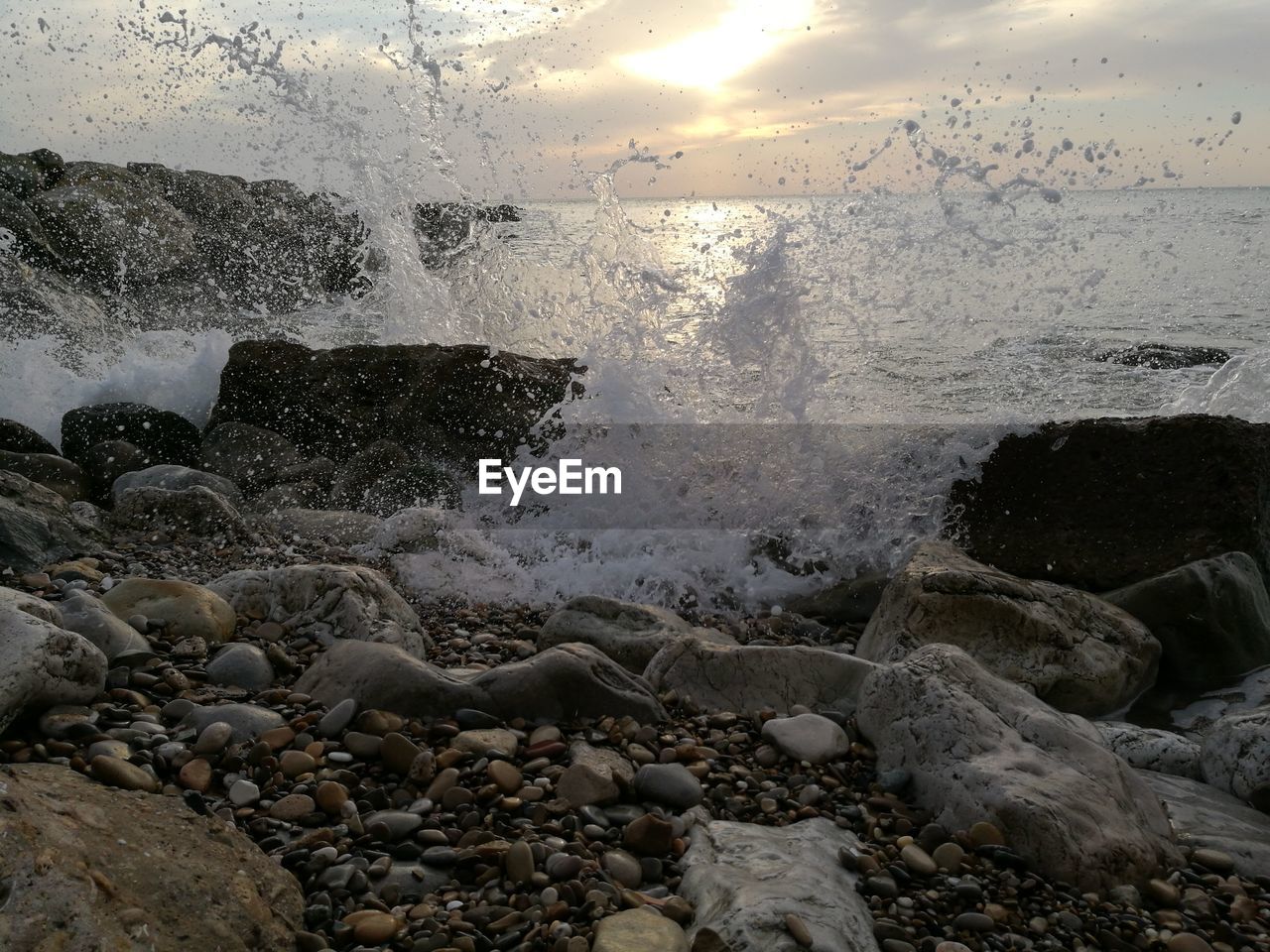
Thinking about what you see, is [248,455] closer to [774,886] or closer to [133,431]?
[133,431]

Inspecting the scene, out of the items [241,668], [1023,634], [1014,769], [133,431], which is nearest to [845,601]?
[1023,634]

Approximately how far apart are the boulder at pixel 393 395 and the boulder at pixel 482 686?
4.40 metres

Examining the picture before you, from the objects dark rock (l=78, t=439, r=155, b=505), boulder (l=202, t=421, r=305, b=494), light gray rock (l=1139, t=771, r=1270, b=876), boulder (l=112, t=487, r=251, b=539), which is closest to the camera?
light gray rock (l=1139, t=771, r=1270, b=876)

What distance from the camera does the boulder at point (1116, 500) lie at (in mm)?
4891

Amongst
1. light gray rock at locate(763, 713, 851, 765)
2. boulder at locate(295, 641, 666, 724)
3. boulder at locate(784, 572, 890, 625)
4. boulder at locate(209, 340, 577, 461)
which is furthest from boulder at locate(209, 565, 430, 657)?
boulder at locate(209, 340, 577, 461)

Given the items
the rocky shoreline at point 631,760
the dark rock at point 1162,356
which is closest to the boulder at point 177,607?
the rocky shoreline at point 631,760

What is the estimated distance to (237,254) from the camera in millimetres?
23750

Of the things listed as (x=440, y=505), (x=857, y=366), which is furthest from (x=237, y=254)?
(x=440, y=505)

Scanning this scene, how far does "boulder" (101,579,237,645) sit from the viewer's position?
10.8 ft

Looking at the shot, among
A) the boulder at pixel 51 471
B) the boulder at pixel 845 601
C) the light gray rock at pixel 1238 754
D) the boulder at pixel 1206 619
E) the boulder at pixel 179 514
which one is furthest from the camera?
the boulder at pixel 51 471

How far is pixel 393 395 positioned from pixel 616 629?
14.6 ft

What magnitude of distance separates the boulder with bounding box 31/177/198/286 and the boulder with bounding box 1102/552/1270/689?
1836 centimetres

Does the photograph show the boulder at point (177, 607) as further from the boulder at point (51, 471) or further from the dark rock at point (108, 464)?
the dark rock at point (108, 464)

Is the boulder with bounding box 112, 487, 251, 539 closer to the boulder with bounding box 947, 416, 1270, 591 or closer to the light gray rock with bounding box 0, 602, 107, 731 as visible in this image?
the light gray rock with bounding box 0, 602, 107, 731
